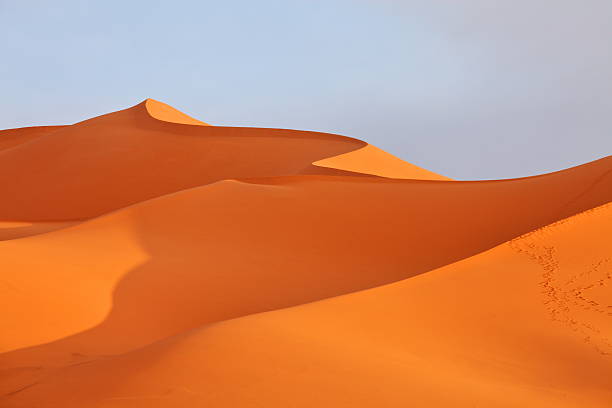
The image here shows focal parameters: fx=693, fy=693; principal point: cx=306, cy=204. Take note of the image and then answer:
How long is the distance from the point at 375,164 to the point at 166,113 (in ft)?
25.6

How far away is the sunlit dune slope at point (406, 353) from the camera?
409 cm

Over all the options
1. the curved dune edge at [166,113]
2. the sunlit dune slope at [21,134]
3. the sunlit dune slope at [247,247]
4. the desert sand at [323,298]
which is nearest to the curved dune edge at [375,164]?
the sunlit dune slope at [247,247]

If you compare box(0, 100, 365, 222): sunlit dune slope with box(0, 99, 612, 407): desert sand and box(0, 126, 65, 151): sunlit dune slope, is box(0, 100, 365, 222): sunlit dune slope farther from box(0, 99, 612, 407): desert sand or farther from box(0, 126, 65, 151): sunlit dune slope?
box(0, 99, 612, 407): desert sand

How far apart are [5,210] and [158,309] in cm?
1186

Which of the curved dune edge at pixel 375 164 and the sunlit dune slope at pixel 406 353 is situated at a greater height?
the curved dune edge at pixel 375 164

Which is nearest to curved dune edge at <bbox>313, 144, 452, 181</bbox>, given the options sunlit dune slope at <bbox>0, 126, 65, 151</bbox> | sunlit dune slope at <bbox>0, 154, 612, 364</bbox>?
sunlit dune slope at <bbox>0, 154, 612, 364</bbox>

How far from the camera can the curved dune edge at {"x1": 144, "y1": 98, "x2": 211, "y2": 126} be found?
71.4ft

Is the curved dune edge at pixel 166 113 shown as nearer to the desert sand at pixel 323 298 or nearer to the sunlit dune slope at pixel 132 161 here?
the sunlit dune slope at pixel 132 161

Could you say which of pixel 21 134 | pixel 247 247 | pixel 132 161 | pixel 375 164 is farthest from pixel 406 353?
pixel 21 134

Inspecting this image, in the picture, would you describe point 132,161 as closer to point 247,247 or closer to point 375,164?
point 375,164

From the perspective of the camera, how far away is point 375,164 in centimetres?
1872

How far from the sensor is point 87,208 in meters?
17.0

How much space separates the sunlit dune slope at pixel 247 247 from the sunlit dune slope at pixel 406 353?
1.39m

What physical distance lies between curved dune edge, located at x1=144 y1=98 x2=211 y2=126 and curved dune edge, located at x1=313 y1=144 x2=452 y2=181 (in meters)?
5.76
